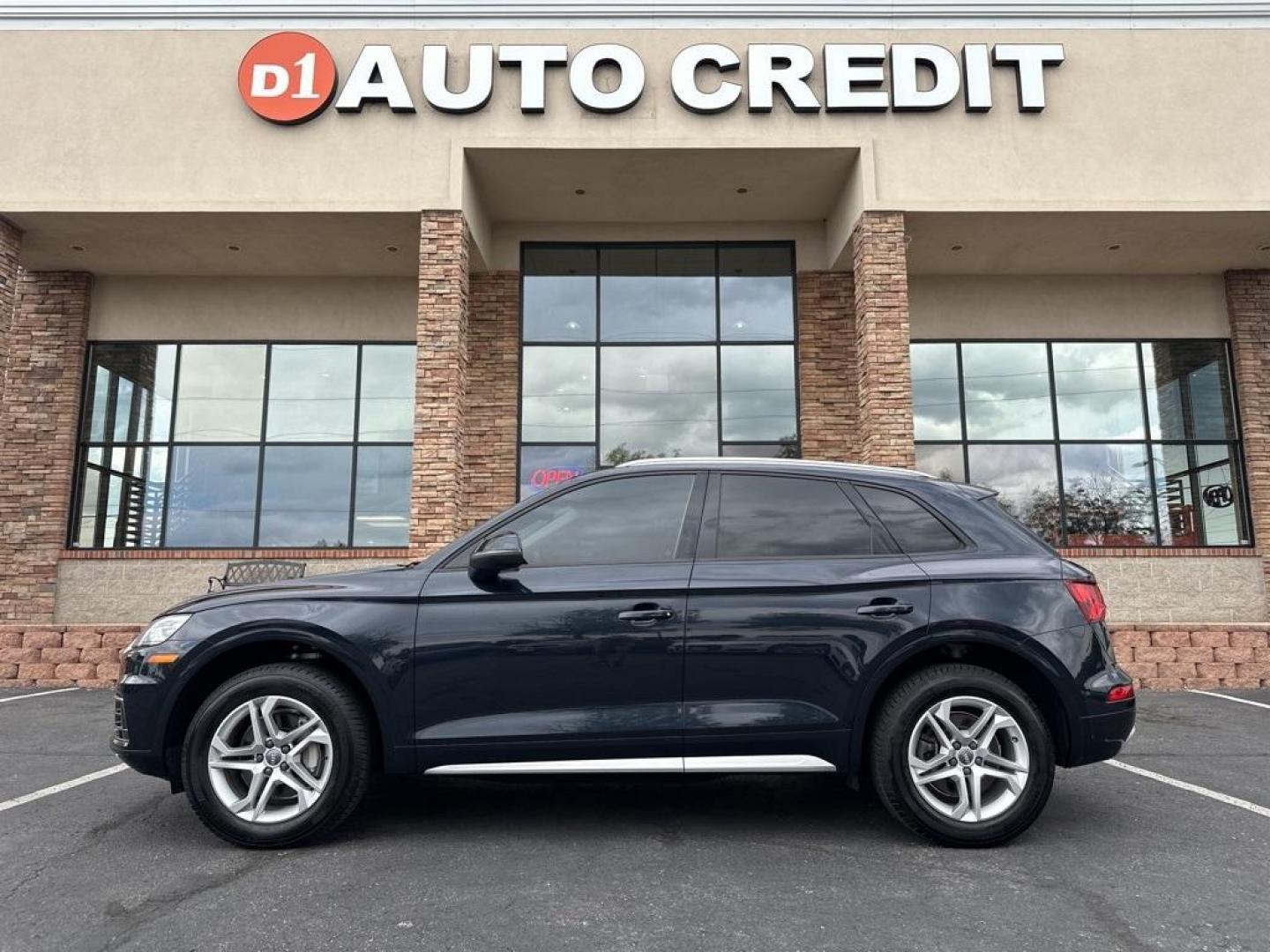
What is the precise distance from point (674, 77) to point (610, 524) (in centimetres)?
878

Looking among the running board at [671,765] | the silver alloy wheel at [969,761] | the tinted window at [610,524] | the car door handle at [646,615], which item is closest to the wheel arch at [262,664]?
the running board at [671,765]

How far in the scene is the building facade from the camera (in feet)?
34.8

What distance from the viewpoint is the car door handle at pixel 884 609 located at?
3.55m

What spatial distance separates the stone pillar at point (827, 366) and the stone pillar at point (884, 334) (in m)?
1.41

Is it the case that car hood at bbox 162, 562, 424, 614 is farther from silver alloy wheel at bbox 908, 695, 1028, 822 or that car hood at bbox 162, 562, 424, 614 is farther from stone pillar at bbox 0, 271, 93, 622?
stone pillar at bbox 0, 271, 93, 622

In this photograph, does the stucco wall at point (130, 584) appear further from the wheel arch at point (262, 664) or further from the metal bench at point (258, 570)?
the wheel arch at point (262, 664)

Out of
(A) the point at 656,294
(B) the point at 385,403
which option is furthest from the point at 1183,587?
(B) the point at 385,403

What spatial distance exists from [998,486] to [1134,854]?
1023cm

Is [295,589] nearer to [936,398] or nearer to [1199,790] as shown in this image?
[1199,790]

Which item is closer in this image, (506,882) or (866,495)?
(506,882)

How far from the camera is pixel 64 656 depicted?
8.77 metres
